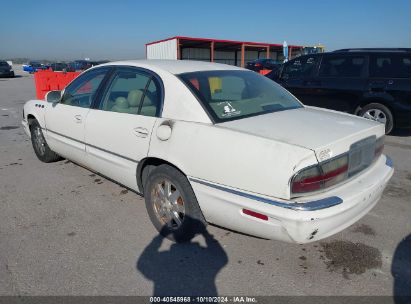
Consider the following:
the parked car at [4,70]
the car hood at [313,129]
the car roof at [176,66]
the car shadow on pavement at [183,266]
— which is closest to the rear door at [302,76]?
the car roof at [176,66]

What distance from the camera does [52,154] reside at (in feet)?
16.8

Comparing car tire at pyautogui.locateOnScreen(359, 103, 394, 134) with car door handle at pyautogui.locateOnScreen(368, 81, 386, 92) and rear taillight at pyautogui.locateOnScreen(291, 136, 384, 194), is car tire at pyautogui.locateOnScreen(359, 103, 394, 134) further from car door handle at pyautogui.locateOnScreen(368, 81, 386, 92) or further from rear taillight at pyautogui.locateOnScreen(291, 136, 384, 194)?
rear taillight at pyautogui.locateOnScreen(291, 136, 384, 194)

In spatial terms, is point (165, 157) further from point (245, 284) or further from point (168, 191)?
point (245, 284)

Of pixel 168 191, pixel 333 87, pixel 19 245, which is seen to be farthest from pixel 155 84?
pixel 333 87

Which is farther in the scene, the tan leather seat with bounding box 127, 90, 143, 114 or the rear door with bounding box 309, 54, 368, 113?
the rear door with bounding box 309, 54, 368, 113

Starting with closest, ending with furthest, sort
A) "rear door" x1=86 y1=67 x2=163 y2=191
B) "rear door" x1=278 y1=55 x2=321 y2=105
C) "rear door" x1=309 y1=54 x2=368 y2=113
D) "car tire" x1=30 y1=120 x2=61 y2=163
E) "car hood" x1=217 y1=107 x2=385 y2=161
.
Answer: "car hood" x1=217 y1=107 x2=385 y2=161 < "rear door" x1=86 y1=67 x2=163 y2=191 < "car tire" x1=30 y1=120 x2=61 y2=163 < "rear door" x1=309 y1=54 x2=368 y2=113 < "rear door" x1=278 y1=55 x2=321 y2=105

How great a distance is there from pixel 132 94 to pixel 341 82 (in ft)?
15.9

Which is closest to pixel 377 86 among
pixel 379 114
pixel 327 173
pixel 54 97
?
pixel 379 114

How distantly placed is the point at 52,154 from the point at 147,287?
11.0ft

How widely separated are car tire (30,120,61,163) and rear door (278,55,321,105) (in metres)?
4.89

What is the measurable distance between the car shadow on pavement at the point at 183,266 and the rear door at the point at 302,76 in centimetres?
496

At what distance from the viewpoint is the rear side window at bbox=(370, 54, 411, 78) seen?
6.21 meters

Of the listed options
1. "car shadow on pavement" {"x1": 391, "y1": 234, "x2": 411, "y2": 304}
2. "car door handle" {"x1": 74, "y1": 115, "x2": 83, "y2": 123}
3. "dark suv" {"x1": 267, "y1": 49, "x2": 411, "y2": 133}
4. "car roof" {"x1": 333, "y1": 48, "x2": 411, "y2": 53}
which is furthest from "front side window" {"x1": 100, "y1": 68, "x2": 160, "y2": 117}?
"car roof" {"x1": 333, "y1": 48, "x2": 411, "y2": 53}

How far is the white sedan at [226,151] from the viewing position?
228 centimetres
